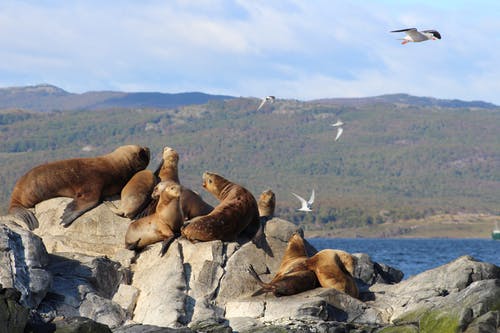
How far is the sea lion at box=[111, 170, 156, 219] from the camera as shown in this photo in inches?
768

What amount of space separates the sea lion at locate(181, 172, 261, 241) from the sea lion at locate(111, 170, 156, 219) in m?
1.24

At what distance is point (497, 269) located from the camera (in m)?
18.8

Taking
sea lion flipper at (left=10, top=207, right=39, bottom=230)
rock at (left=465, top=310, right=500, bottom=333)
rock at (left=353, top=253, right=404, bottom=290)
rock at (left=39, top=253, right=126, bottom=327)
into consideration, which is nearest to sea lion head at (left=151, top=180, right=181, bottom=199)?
rock at (left=39, top=253, right=126, bottom=327)

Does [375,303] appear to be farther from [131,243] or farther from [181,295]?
[131,243]

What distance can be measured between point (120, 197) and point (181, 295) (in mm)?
3469

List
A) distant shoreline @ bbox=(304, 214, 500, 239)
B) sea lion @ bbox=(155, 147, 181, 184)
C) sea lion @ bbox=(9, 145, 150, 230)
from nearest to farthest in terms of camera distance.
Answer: sea lion @ bbox=(9, 145, 150, 230), sea lion @ bbox=(155, 147, 181, 184), distant shoreline @ bbox=(304, 214, 500, 239)

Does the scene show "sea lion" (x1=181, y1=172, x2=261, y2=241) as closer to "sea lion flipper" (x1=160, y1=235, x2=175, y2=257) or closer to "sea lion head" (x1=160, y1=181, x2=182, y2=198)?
"sea lion flipper" (x1=160, y1=235, x2=175, y2=257)

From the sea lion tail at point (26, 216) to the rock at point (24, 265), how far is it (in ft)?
7.47

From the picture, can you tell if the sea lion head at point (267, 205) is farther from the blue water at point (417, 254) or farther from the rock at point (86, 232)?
the blue water at point (417, 254)

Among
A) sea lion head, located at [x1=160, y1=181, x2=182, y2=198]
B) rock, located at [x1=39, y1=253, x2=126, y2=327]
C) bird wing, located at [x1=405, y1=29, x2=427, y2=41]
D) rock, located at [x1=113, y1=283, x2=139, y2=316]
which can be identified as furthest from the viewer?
bird wing, located at [x1=405, y1=29, x2=427, y2=41]

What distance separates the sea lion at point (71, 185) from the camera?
64.5ft

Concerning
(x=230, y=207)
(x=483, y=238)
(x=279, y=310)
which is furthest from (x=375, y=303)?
(x=483, y=238)

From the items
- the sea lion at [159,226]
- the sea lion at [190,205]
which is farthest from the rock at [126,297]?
the sea lion at [190,205]

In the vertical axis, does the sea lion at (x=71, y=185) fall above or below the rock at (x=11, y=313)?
above
